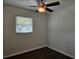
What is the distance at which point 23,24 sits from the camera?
3930 mm

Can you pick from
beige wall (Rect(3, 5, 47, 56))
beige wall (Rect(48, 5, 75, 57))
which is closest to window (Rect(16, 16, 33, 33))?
beige wall (Rect(3, 5, 47, 56))

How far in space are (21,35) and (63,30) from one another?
2.13m

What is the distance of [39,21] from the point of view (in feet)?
15.5

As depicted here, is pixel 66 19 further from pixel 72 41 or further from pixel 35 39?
pixel 35 39

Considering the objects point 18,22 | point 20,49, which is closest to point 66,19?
point 18,22

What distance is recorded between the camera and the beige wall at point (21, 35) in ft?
10.8

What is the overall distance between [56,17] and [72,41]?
5.48 ft

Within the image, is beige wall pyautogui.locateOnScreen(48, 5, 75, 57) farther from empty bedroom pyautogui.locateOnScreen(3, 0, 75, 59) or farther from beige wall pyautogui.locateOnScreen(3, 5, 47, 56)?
beige wall pyautogui.locateOnScreen(3, 5, 47, 56)

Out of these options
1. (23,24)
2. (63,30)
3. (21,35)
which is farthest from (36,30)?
(63,30)

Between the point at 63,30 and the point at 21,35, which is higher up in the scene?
the point at 63,30

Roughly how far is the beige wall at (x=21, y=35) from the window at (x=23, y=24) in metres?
0.20

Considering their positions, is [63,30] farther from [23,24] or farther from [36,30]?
[23,24]

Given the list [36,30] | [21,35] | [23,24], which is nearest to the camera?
[21,35]

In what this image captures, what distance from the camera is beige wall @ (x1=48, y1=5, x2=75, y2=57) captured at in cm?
338
